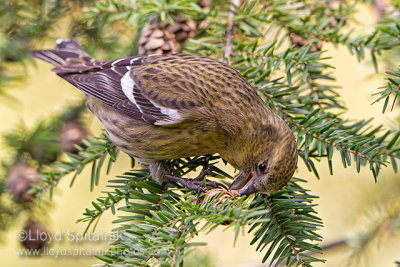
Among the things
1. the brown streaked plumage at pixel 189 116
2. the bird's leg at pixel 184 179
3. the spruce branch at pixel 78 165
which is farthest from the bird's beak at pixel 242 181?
the spruce branch at pixel 78 165

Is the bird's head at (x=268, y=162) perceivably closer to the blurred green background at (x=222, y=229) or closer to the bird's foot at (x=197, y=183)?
the bird's foot at (x=197, y=183)

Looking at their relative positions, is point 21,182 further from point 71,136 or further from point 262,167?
point 262,167

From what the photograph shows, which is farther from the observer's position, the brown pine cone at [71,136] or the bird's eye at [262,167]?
the brown pine cone at [71,136]

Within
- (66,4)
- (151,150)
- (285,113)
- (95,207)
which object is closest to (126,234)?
(95,207)

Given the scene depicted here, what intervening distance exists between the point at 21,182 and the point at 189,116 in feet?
2.79

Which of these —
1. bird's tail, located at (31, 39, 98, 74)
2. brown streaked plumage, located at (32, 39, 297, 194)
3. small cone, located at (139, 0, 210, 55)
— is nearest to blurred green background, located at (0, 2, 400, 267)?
bird's tail, located at (31, 39, 98, 74)

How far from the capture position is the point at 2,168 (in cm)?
213

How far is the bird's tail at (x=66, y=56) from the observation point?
220 centimetres

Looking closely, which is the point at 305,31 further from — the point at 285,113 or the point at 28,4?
the point at 28,4

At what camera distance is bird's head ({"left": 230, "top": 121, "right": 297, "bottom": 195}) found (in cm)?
147

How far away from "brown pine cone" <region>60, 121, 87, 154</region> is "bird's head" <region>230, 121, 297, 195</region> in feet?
2.84

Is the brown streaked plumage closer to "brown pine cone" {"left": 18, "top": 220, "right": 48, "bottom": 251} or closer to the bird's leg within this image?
the bird's leg
